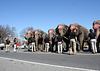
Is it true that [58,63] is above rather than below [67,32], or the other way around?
below

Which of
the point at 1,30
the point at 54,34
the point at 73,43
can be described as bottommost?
the point at 73,43

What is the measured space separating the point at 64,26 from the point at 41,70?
34.5 feet

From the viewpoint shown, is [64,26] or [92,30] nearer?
[92,30]

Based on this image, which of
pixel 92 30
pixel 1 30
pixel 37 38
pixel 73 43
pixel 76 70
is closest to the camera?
pixel 76 70

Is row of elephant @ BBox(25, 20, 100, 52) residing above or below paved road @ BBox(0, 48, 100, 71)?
above

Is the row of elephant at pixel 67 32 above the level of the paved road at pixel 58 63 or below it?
above

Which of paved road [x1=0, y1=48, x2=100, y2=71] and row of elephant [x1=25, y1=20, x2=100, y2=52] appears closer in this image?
paved road [x1=0, y1=48, x2=100, y2=71]

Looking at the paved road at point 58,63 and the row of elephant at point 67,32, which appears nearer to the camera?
the paved road at point 58,63

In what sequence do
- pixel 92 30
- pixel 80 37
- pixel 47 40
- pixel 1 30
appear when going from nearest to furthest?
pixel 92 30, pixel 80 37, pixel 47 40, pixel 1 30

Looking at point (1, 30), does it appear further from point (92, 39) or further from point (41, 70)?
point (41, 70)

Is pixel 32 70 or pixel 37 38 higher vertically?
pixel 37 38

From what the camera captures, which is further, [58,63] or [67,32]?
[67,32]

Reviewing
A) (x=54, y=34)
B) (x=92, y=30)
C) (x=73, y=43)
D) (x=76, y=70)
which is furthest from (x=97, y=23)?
(x=76, y=70)

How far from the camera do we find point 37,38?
60.7 feet
